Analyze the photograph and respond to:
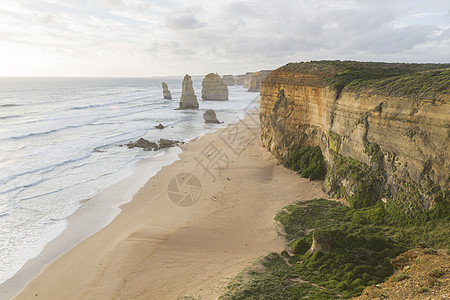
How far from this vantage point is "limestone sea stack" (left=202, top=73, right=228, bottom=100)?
84525 millimetres

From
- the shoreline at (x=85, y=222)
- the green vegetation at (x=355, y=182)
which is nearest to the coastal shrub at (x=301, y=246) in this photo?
the green vegetation at (x=355, y=182)

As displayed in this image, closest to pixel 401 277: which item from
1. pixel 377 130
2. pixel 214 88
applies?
pixel 377 130

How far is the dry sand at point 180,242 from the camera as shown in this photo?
10965 millimetres

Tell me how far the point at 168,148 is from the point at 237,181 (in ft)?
47.1

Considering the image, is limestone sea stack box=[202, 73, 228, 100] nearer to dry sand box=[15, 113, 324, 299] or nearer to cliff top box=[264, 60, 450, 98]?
cliff top box=[264, 60, 450, 98]

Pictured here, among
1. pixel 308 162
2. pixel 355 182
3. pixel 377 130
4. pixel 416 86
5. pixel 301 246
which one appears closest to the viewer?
pixel 301 246

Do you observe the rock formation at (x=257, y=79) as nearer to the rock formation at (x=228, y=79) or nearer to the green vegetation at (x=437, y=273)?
the rock formation at (x=228, y=79)

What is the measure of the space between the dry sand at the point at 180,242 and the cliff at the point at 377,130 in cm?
341

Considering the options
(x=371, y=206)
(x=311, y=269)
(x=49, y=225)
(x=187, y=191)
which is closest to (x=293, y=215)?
(x=371, y=206)

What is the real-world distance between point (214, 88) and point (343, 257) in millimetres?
79024

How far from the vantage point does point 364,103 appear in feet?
51.5

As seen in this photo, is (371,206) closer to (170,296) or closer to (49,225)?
(170,296)

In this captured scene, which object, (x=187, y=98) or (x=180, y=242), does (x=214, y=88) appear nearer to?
(x=187, y=98)

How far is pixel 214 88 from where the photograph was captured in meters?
85.6
